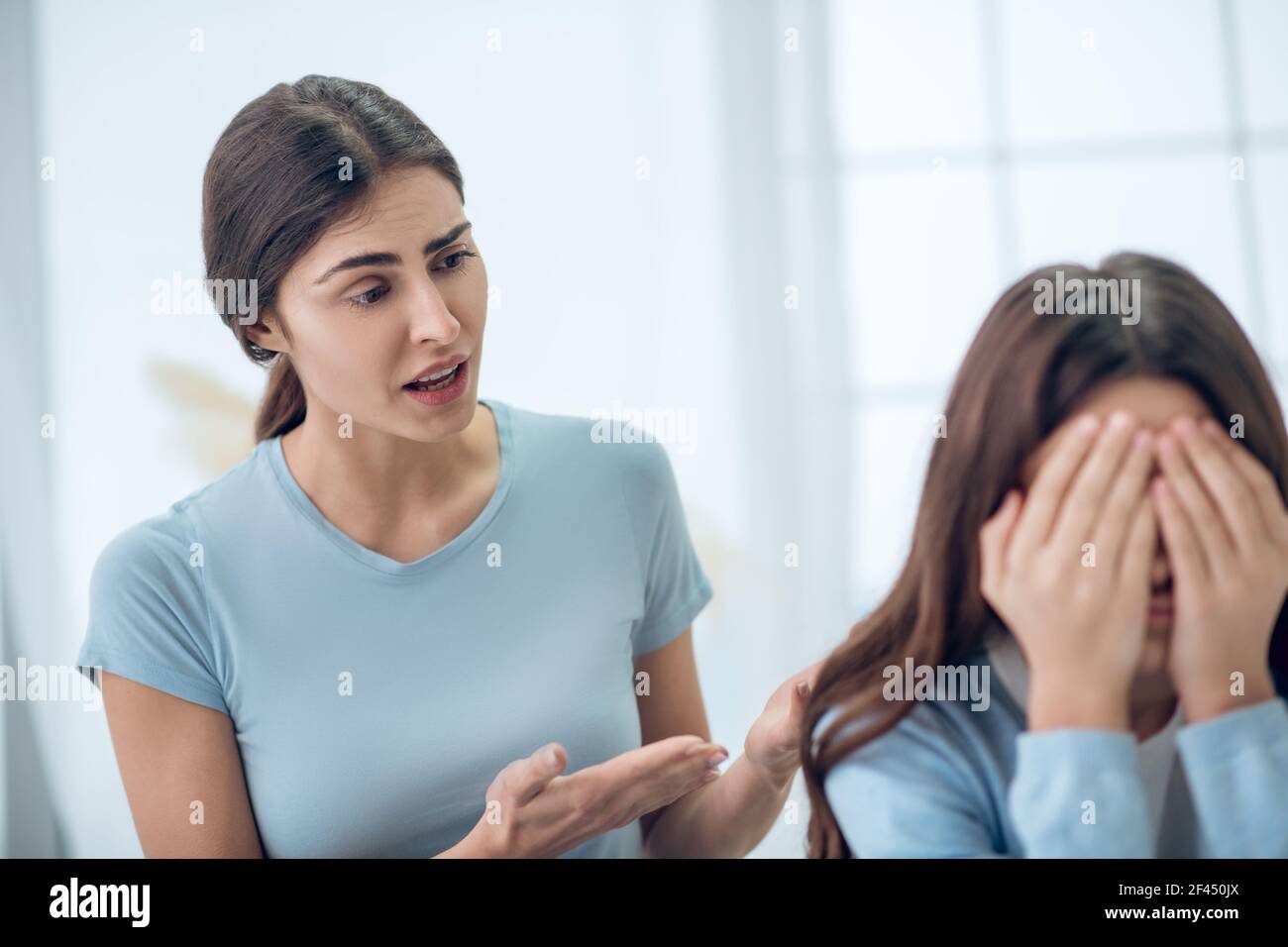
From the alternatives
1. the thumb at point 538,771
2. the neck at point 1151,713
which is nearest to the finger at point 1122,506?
the neck at point 1151,713

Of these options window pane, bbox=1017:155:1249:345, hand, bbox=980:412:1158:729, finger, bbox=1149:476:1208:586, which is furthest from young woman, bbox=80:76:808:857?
window pane, bbox=1017:155:1249:345

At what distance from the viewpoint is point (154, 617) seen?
966 mm

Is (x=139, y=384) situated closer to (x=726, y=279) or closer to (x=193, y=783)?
(x=193, y=783)

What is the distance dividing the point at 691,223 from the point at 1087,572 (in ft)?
1.72

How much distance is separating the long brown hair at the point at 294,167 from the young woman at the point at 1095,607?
0.54 meters

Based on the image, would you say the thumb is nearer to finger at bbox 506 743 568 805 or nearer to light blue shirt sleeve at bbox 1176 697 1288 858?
finger at bbox 506 743 568 805

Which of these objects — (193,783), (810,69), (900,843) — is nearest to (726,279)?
(810,69)

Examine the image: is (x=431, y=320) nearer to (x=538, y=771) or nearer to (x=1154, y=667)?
(x=538, y=771)

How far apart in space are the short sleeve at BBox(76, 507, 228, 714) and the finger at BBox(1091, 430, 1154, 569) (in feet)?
2.54

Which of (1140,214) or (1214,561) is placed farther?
(1140,214)

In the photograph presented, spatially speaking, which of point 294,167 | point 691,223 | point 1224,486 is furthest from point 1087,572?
point 294,167

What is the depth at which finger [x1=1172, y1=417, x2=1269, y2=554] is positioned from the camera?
2.81 ft

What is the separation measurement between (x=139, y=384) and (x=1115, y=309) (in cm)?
95

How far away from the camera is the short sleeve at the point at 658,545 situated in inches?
42.3
